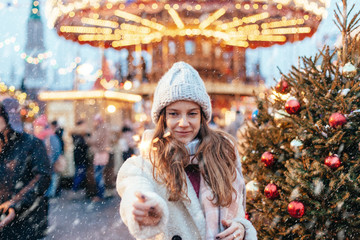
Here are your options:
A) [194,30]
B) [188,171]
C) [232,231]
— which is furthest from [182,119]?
[194,30]

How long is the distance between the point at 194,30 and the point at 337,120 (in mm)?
13845

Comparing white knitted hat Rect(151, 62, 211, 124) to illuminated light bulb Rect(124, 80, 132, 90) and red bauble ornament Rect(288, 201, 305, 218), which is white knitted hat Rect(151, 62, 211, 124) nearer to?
red bauble ornament Rect(288, 201, 305, 218)

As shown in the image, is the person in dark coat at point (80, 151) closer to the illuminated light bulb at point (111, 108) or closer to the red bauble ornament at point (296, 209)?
the illuminated light bulb at point (111, 108)

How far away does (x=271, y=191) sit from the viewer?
10.2 ft

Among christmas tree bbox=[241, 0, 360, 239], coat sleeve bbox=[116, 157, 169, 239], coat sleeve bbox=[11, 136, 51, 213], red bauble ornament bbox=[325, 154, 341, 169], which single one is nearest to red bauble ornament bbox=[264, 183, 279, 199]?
christmas tree bbox=[241, 0, 360, 239]

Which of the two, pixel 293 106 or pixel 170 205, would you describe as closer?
pixel 170 205

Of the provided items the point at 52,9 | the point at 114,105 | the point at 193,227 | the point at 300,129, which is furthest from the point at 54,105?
the point at 193,227

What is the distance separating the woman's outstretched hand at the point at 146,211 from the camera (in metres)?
1.42

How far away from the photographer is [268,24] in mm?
15906

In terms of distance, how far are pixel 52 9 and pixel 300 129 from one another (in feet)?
40.6

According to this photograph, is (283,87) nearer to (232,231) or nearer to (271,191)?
(271,191)

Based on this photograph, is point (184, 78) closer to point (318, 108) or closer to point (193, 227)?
point (193, 227)

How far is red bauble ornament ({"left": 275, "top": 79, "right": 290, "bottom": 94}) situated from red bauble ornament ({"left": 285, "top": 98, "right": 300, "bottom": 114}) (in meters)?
0.34

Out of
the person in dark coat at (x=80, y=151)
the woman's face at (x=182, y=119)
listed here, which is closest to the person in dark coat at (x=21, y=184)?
the woman's face at (x=182, y=119)
